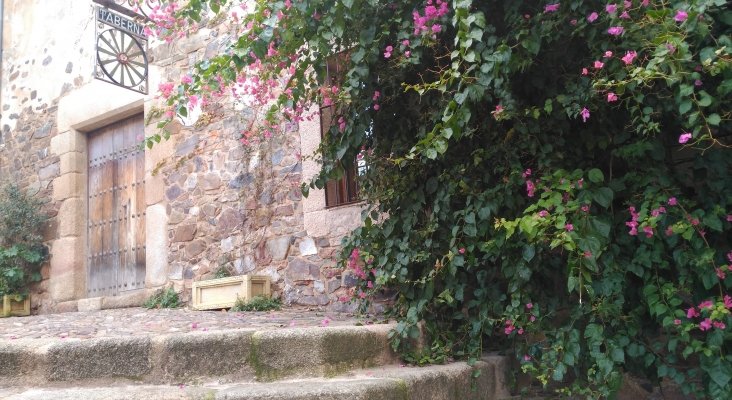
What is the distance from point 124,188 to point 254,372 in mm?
3672

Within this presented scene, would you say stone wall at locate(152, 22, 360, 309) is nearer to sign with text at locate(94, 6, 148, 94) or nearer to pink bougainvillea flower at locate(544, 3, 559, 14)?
sign with text at locate(94, 6, 148, 94)

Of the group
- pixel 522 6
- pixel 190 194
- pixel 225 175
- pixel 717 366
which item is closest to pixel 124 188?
pixel 190 194

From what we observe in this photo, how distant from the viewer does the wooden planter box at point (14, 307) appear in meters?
5.61

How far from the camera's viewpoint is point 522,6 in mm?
2963

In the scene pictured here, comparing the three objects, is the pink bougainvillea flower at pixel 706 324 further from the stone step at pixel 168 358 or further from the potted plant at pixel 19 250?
the potted plant at pixel 19 250

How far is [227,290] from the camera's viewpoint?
4.41 meters

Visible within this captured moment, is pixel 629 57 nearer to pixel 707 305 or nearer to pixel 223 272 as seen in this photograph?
pixel 707 305

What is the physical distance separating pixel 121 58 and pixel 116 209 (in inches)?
56.8

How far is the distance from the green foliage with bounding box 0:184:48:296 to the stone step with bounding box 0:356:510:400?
3.70 metres

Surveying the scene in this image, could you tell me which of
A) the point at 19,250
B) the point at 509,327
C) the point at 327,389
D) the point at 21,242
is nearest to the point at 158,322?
the point at 327,389

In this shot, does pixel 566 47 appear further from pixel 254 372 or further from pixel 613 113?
pixel 254 372

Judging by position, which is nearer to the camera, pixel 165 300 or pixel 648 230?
pixel 648 230

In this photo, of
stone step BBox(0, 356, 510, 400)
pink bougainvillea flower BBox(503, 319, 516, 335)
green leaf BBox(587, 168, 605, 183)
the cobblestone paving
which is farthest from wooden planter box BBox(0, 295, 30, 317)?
green leaf BBox(587, 168, 605, 183)

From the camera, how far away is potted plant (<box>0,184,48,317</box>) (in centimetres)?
566
